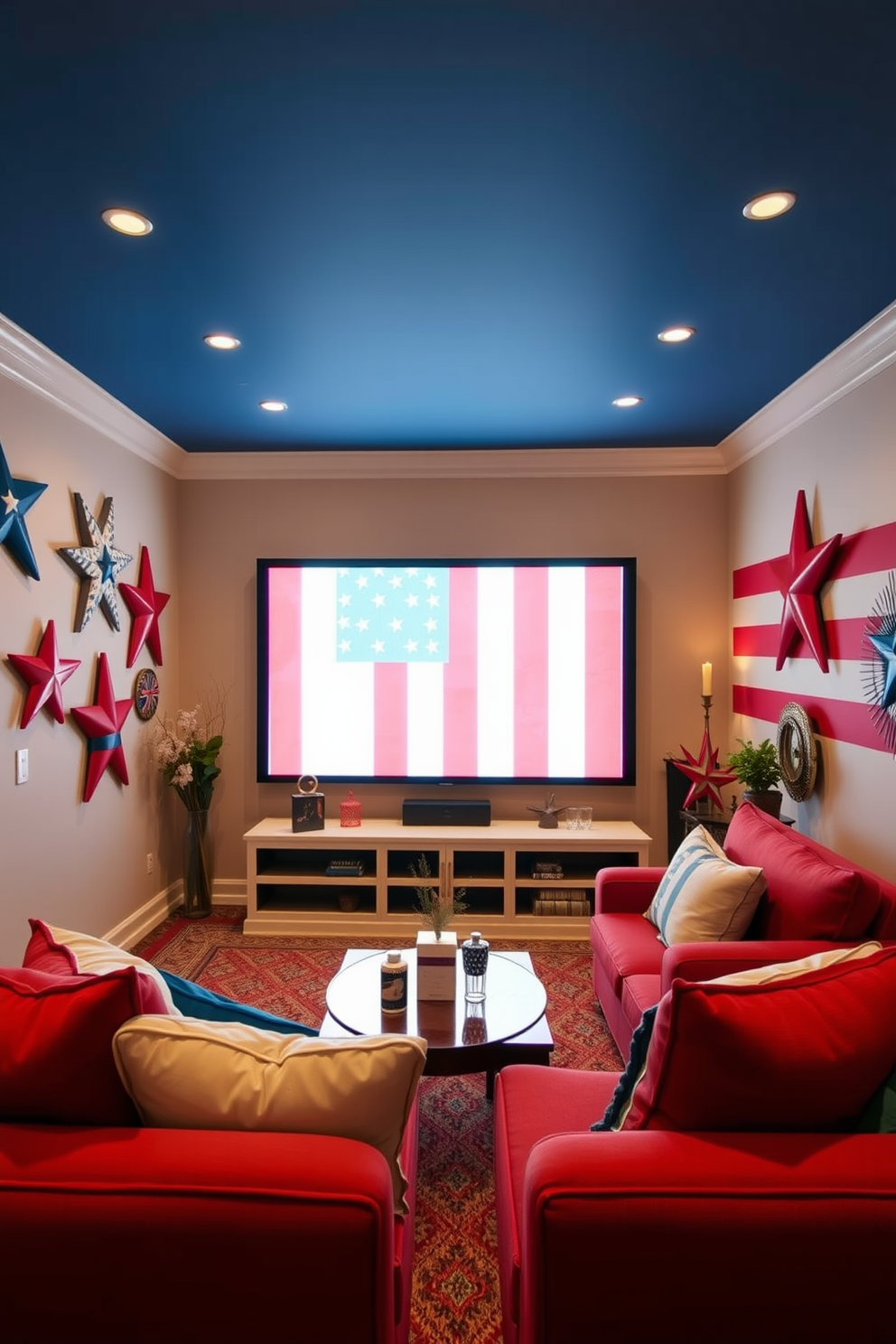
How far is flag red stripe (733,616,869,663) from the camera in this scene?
294 cm

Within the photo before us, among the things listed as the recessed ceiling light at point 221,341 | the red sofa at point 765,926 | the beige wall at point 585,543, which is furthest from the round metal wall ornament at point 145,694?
the red sofa at point 765,926

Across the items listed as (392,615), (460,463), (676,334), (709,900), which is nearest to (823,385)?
(676,334)

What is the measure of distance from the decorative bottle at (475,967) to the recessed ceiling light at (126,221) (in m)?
2.30

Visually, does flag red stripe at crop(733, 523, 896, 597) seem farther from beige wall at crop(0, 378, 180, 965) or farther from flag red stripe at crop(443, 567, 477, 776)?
beige wall at crop(0, 378, 180, 965)

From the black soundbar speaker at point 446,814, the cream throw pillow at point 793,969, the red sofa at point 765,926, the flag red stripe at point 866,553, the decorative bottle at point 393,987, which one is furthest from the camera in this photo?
the black soundbar speaker at point 446,814

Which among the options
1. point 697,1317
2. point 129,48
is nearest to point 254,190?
point 129,48

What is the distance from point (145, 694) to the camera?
4078 millimetres

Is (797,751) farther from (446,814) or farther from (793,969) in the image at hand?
(793,969)

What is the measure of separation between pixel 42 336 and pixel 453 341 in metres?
1.55

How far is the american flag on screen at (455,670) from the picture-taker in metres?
4.40

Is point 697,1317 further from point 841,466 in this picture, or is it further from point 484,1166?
point 841,466

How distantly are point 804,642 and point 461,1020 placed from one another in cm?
223

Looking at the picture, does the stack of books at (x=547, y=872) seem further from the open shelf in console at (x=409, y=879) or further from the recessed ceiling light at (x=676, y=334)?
the recessed ceiling light at (x=676, y=334)

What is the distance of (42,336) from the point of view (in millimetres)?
2869
